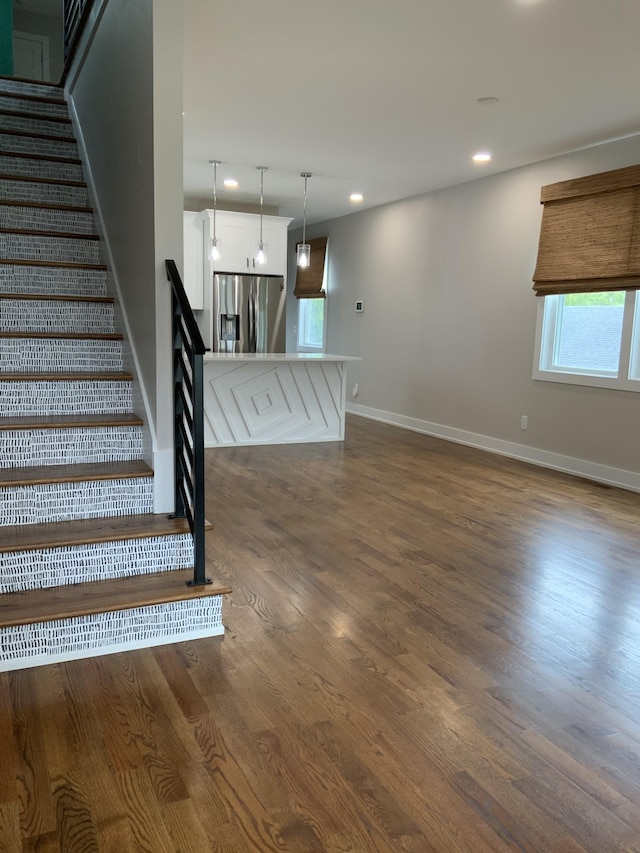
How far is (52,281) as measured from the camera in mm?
3639

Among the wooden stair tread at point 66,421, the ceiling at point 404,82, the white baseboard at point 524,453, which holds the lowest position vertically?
the white baseboard at point 524,453

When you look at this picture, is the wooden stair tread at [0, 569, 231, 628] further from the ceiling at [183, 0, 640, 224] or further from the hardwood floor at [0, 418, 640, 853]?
the ceiling at [183, 0, 640, 224]

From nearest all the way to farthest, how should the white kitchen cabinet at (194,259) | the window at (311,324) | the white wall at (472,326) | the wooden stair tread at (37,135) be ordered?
the wooden stair tread at (37,135), the white wall at (472,326), the white kitchen cabinet at (194,259), the window at (311,324)

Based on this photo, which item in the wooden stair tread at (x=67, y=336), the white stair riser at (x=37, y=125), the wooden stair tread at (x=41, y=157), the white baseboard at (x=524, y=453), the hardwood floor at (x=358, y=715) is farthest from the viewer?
the white baseboard at (x=524, y=453)

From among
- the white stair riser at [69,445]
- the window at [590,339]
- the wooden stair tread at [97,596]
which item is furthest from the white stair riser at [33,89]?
the window at [590,339]

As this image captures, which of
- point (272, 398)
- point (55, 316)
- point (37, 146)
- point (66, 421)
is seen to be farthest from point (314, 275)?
point (66, 421)

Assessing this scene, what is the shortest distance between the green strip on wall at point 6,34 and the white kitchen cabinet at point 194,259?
93.5 inches

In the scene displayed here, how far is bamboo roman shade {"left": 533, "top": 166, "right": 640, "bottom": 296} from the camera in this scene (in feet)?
15.8

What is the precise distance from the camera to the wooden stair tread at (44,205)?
3.82 metres

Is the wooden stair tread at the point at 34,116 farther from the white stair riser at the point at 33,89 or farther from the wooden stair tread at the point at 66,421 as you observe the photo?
the wooden stair tread at the point at 66,421

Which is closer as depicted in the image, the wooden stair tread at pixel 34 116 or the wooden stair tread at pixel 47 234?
the wooden stair tread at pixel 47 234

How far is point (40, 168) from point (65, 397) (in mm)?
2088

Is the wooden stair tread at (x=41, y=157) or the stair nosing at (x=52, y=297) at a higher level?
the wooden stair tread at (x=41, y=157)

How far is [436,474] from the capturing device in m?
5.30
